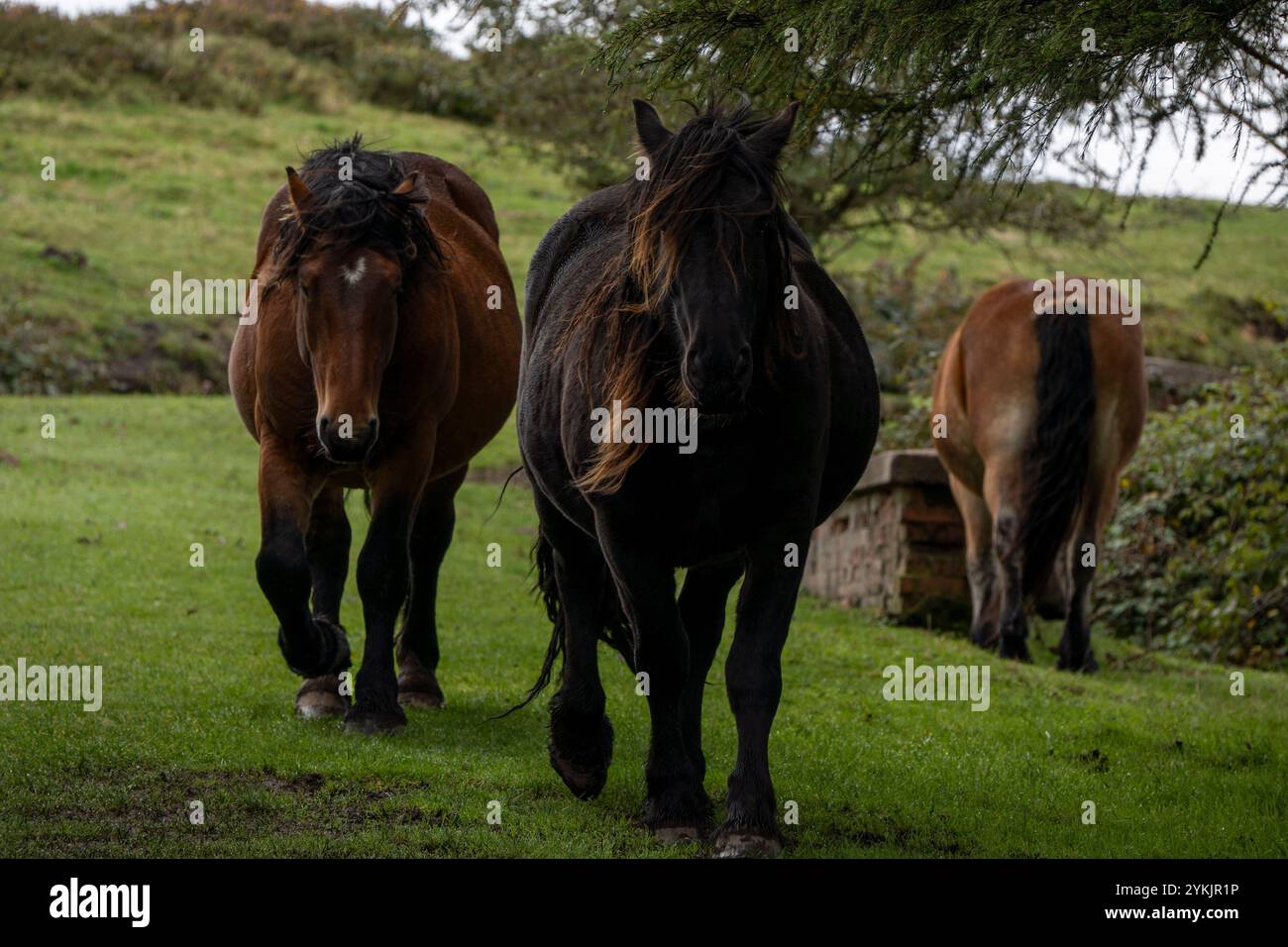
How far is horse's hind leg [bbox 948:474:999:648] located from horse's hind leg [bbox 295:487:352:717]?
523 centimetres

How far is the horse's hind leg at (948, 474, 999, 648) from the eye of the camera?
1089 cm

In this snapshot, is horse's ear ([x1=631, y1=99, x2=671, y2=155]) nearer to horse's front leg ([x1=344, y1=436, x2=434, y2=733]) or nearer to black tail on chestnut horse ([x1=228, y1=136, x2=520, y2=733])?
black tail on chestnut horse ([x1=228, y1=136, x2=520, y2=733])

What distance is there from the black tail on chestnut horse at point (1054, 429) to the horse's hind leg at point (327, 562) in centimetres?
469

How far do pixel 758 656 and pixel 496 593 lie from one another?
26.6 ft

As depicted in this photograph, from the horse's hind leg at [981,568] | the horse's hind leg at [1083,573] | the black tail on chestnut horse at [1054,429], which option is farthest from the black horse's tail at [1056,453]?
the horse's hind leg at [981,568]

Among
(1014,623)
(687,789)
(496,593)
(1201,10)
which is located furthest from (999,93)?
(496,593)

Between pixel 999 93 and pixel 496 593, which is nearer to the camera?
pixel 999 93

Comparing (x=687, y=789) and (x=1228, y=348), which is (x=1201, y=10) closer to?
(x=687, y=789)

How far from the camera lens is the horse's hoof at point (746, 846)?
4.55 metres

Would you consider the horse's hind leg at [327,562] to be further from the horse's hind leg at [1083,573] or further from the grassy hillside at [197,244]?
the grassy hillside at [197,244]

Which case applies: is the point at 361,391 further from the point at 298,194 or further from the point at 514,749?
the point at 514,749

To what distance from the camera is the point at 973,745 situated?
281 inches

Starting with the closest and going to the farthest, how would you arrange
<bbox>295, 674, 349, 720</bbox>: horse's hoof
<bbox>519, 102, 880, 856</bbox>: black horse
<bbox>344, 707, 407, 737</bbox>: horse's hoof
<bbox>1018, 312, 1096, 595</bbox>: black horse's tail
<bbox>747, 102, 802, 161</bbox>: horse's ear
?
<bbox>519, 102, 880, 856</bbox>: black horse, <bbox>747, 102, 802, 161</bbox>: horse's ear, <bbox>344, 707, 407, 737</bbox>: horse's hoof, <bbox>295, 674, 349, 720</bbox>: horse's hoof, <bbox>1018, 312, 1096, 595</bbox>: black horse's tail

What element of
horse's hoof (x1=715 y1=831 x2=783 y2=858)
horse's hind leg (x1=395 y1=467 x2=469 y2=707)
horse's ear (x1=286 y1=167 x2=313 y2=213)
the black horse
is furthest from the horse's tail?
horse's hoof (x1=715 y1=831 x2=783 y2=858)
